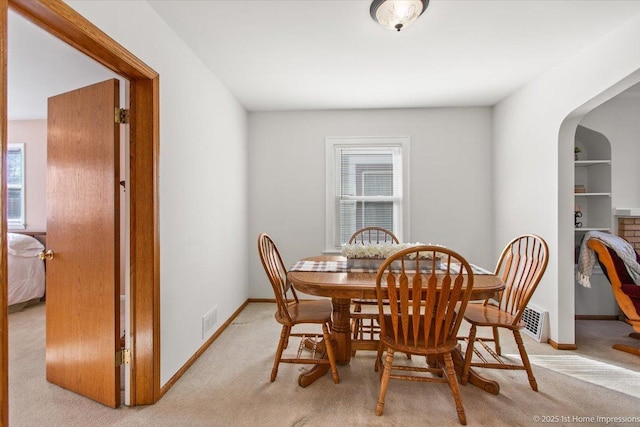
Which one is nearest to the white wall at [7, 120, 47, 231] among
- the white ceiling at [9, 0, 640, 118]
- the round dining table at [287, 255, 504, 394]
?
the white ceiling at [9, 0, 640, 118]

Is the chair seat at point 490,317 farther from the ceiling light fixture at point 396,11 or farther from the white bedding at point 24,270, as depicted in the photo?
the white bedding at point 24,270

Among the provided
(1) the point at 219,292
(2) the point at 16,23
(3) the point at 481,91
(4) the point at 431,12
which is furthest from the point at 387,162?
(2) the point at 16,23

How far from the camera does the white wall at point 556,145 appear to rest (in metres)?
2.22

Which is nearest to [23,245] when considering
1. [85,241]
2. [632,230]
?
[85,241]

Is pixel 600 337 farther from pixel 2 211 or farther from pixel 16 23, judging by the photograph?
pixel 16 23

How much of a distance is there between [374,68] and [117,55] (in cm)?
200

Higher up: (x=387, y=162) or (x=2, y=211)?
(x=387, y=162)

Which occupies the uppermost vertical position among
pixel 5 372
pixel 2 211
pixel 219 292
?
pixel 2 211

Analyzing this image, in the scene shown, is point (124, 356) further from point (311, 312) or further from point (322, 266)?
point (322, 266)

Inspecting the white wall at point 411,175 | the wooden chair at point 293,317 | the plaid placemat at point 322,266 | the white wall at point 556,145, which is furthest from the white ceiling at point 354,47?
the plaid placemat at point 322,266

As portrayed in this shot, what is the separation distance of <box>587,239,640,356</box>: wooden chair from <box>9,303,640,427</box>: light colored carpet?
0.95ft

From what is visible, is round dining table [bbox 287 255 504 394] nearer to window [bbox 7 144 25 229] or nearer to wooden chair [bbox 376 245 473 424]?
wooden chair [bbox 376 245 473 424]

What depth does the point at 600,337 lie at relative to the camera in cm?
290

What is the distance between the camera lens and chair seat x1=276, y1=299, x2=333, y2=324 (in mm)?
2119
